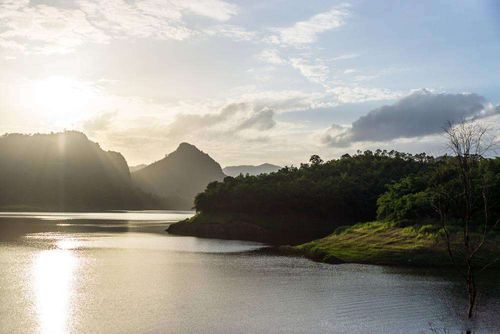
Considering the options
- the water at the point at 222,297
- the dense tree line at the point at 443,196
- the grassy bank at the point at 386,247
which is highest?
the dense tree line at the point at 443,196

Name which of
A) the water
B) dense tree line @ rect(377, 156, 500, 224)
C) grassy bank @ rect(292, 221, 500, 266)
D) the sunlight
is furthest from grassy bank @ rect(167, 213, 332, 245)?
the water

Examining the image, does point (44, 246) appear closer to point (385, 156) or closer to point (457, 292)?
point (457, 292)

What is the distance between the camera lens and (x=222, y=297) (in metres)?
44.4

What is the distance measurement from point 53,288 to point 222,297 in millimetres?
17856

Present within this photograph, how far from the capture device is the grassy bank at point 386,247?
66000 mm

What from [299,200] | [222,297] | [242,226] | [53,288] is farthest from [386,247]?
[299,200]

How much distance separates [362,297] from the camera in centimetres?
4394

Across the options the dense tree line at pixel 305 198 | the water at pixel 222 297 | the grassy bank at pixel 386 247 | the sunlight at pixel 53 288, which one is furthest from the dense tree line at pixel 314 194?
the sunlight at pixel 53 288

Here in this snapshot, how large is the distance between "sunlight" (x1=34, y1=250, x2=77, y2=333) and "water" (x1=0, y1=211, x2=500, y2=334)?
3.7 inches

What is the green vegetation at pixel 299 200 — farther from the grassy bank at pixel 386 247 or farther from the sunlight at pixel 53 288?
the sunlight at pixel 53 288

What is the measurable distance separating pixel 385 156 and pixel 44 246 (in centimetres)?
13598

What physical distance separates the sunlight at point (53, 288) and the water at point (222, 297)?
9 centimetres

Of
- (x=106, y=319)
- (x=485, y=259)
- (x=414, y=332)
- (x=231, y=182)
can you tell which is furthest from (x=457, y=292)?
(x=231, y=182)

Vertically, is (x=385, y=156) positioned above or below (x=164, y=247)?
above
